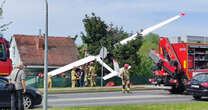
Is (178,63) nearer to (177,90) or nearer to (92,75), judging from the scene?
(177,90)

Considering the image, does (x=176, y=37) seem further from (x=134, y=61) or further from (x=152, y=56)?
(x=134, y=61)

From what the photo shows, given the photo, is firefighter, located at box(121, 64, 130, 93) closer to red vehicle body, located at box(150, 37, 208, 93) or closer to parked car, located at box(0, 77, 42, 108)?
red vehicle body, located at box(150, 37, 208, 93)

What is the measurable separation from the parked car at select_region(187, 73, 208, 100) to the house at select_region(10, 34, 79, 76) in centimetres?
3138

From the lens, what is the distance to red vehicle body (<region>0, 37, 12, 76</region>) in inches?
705

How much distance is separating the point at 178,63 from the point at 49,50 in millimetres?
32483

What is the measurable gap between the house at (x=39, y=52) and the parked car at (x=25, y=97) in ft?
110

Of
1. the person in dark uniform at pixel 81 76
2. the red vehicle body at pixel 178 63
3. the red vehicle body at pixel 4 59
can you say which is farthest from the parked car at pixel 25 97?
the person in dark uniform at pixel 81 76

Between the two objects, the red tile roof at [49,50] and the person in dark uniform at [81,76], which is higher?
the red tile roof at [49,50]

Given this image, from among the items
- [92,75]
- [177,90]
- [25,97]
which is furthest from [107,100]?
[92,75]

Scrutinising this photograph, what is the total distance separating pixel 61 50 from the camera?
2110 inches

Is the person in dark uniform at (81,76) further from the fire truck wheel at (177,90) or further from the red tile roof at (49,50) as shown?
the red tile roof at (49,50)

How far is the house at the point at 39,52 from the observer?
1965 inches

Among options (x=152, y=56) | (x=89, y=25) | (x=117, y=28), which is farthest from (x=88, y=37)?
(x=152, y=56)

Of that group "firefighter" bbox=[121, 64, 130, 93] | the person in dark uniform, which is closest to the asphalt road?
"firefighter" bbox=[121, 64, 130, 93]
